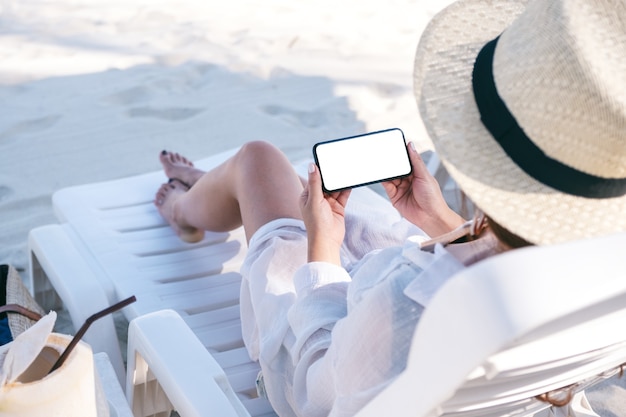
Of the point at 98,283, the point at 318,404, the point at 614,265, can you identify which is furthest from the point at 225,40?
the point at 614,265


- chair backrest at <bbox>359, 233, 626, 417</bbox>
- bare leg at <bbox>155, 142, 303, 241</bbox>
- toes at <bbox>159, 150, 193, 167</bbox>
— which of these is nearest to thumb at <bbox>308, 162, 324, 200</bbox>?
bare leg at <bbox>155, 142, 303, 241</bbox>

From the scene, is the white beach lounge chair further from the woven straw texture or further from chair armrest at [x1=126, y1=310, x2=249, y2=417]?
the woven straw texture

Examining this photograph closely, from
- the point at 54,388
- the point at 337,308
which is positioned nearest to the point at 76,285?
the point at 337,308

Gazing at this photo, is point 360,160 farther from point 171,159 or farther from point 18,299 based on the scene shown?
point 171,159

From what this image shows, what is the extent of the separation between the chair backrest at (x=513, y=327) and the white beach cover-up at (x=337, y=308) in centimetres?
14

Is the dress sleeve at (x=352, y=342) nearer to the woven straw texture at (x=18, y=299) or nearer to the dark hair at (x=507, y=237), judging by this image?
the dark hair at (x=507, y=237)

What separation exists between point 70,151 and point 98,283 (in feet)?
5.71

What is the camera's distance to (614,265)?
1038mm

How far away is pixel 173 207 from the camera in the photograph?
269 centimetres

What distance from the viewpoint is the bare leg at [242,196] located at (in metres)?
2.20

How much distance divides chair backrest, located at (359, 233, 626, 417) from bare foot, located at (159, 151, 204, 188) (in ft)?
5.78

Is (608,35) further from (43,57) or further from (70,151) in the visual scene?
(43,57)

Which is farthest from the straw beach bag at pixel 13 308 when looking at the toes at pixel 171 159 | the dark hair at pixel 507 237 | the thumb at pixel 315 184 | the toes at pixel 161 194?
the toes at pixel 171 159

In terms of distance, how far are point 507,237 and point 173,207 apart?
1.54 meters
